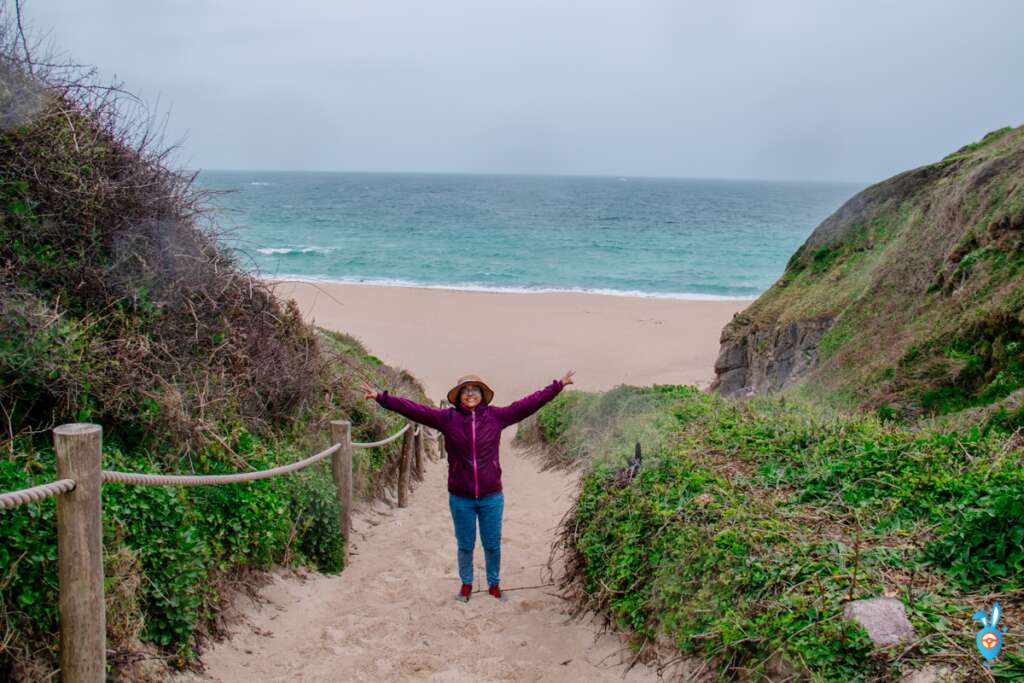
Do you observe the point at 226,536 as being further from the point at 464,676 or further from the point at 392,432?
the point at 392,432

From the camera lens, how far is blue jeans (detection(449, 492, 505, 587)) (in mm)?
5719

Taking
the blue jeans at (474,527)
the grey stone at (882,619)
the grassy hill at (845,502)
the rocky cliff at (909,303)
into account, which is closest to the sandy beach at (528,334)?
the rocky cliff at (909,303)

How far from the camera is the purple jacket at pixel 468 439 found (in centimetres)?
563

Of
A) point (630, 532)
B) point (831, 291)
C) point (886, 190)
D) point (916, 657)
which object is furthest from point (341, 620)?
point (886, 190)

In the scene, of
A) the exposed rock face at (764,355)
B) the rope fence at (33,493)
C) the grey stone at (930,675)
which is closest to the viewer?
the rope fence at (33,493)

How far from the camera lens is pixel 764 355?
1440cm

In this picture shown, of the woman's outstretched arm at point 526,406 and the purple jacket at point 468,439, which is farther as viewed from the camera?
the woman's outstretched arm at point 526,406

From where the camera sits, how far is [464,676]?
468 cm

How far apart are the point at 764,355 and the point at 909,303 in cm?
380

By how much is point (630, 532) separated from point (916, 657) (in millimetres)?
2098

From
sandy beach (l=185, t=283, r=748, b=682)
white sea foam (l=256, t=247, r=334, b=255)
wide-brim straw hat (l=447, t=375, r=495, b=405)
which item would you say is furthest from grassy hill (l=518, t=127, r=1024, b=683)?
white sea foam (l=256, t=247, r=334, b=255)

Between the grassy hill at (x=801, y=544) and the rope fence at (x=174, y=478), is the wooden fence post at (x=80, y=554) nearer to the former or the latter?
the rope fence at (x=174, y=478)

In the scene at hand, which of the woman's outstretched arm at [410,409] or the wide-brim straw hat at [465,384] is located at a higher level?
the wide-brim straw hat at [465,384]

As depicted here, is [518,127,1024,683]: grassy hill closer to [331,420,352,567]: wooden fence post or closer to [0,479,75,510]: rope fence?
[331,420,352,567]: wooden fence post
